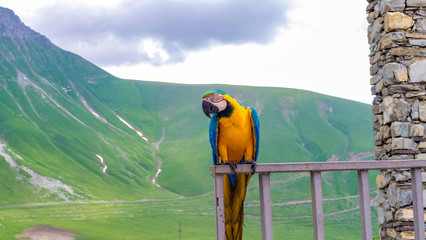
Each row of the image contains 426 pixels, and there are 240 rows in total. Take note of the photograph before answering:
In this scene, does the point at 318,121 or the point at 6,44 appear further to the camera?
the point at 6,44

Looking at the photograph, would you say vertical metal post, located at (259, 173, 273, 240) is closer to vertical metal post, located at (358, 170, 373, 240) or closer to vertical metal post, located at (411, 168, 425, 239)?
vertical metal post, located at (358, 170, 373, 240)

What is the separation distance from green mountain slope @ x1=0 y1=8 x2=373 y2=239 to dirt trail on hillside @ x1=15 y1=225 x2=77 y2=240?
3.01ft

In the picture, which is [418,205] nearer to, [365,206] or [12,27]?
[365,206]

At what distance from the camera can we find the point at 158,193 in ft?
158

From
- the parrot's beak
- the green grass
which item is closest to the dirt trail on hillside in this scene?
the green grass

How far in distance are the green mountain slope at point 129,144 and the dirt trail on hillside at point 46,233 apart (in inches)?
36.1

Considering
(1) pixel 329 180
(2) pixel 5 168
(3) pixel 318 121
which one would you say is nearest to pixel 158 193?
(2) pixel 5 168

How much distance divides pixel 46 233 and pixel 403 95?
33486mm

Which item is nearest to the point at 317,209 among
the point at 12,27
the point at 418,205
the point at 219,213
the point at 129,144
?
the point at 219,213

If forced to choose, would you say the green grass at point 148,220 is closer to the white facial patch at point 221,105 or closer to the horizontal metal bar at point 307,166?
the white facial patch at point 221,105

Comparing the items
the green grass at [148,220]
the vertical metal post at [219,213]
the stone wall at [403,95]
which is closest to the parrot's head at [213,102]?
the vertical metal post at [219,213]

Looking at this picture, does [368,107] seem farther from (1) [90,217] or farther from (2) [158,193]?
(1) [90,217]

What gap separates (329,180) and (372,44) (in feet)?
149

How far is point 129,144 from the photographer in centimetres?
5709
